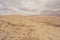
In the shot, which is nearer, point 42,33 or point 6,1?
point 42,33

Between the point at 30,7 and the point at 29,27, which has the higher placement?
the point at 30,7

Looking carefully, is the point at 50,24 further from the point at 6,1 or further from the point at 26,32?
the point at 6,1

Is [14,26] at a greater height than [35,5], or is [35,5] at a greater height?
[35,5]

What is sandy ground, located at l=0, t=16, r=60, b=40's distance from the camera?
3.25ft

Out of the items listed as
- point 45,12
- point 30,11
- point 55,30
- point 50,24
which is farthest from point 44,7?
point 55,30

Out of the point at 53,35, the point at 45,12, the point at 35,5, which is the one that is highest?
the point at 35,5

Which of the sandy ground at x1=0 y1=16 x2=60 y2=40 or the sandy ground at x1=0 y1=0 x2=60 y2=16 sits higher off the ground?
the sandy ground at x1=0 y1=0 x2=60 y2=16

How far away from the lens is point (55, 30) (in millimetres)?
1077

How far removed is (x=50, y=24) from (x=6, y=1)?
74cm

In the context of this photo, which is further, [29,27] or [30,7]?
[30,7]

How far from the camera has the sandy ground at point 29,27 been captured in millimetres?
989

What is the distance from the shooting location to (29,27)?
111cm

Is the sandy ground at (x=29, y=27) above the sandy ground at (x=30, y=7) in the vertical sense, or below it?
below

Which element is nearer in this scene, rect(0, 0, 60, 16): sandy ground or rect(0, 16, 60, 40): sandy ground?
rect(0, 16, 60, 40): sandy ground
